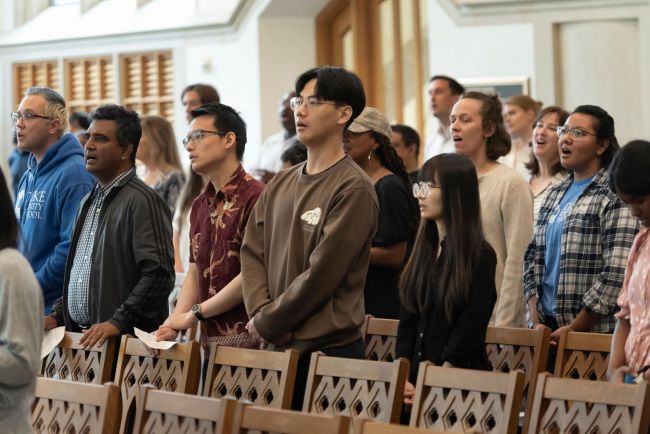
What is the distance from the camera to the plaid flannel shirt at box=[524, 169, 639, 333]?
435 cm

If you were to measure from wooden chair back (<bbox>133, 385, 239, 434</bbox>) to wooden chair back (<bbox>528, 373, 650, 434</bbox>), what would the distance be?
825 mm

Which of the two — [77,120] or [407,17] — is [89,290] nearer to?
[77,120]

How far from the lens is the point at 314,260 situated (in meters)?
3.83

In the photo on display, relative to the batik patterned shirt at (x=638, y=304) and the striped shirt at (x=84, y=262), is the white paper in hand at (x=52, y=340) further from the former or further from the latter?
the batik patterned shirt at (x=638, y=304)

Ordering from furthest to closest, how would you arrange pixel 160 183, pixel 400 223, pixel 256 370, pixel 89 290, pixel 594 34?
pixel 594 34 < pixel 160 183 < pixel 400 223 < pixel 89 290 < pixel 256 370

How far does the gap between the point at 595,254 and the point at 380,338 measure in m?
0.82

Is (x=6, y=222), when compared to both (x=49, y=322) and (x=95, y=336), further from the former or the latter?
(x=49, y=322)

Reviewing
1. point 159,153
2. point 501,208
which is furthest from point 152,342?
point 159,153

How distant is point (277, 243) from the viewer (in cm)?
404

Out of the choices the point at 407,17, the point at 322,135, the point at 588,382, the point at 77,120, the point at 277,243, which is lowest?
the point at 588,382

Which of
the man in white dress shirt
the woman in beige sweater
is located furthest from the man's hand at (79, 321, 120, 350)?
the man in white dress shirt

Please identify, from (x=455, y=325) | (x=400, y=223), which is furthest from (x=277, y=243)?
(x=400, y=223)

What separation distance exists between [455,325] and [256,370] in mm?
630

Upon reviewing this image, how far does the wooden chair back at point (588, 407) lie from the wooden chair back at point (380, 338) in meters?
1.16
